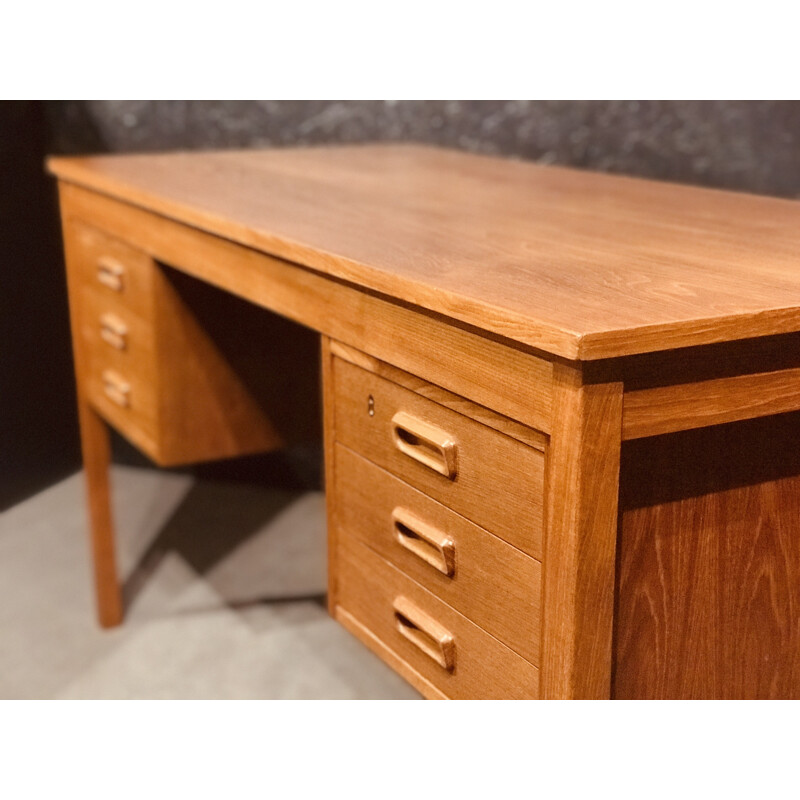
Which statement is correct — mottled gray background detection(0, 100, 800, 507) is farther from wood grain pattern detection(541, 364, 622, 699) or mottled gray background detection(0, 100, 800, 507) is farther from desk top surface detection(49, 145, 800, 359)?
wood grain pattern detection(541, 364, 622, 699)

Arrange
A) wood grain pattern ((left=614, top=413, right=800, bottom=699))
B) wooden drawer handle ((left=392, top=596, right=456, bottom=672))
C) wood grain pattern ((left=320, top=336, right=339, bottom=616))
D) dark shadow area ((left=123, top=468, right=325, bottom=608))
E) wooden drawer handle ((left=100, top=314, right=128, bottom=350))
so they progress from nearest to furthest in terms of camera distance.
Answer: wood grain pattern ((left=614, top=413, right=800, bottom=699)), wooden drawer handle ((left=392, top=596, right=456, bottom=672)), wood grain pattern ((left=320, top=336, right=339, bottom=616)), wooden drawer handle ((left=100, top=314, right=128, bottom=350)), dark shadow area ((left=123, top=468, right=325, bottom=608))

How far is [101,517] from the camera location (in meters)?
2.03

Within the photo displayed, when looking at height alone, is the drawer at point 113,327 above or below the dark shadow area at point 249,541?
above

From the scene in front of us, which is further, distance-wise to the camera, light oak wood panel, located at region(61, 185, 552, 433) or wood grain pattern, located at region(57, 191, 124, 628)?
wood grain pattern, located at region(57, 191, 124, 628)

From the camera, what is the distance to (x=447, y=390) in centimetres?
100

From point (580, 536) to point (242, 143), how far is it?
5.82 ft

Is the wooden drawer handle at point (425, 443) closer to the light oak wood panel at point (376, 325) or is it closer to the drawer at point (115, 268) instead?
the light oak wood panel at point (376, 325)

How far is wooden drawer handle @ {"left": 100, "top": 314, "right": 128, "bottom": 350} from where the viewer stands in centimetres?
177

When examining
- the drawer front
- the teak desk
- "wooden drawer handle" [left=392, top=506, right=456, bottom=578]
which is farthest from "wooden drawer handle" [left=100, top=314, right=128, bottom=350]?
"wooden drawer handle" [left=392, top=506, right=456, bottom=578]

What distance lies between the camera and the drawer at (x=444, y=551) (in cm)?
97

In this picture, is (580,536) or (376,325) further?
(376,325)

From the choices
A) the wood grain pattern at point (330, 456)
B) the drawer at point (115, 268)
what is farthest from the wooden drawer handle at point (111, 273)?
the wood grain pattern at point (330, 456)

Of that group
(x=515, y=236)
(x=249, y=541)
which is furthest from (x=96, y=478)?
(x=515, y=236)

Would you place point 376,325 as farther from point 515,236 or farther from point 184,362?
point 184,362
